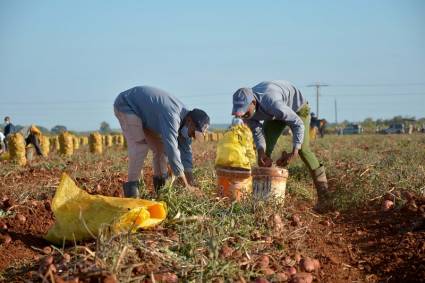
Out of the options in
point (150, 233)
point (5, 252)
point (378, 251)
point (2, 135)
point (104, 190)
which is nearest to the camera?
point (150, 233)

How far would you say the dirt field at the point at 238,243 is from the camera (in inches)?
104

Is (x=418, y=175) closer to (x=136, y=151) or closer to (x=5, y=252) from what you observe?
(x=136, y=151)

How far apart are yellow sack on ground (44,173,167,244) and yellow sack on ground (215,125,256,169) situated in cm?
155

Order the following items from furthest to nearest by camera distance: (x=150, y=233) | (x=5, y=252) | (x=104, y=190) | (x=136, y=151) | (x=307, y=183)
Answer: (x=307, y=183)
(x=104, y=190)
(x=136, y=151)
(x=5, y=252)
(x=150, y=233)

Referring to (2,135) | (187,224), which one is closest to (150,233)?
(187,224)

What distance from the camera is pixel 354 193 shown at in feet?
17.2

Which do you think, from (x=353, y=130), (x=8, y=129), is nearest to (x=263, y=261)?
(x=8, y=129)

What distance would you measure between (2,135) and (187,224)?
1256 centimetres

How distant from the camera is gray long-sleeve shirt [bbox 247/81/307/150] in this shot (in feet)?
15.8

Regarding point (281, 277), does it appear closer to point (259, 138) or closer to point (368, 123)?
point (259, 138)

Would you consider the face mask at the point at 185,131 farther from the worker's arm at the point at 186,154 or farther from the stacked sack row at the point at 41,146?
the stacked sack row at the point at 41,146

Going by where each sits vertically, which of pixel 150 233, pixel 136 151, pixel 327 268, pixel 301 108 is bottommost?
pixel 327 268

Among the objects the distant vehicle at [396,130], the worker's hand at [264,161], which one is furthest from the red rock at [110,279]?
the distant vehicle at [396,130]

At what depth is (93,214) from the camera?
3.41 metres
